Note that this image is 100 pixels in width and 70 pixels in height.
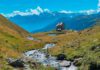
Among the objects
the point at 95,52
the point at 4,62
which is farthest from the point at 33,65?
the point at 95,52

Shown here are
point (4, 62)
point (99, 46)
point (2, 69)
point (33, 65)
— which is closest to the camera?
point (2, 69)

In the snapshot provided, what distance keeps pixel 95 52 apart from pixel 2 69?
2778 cm

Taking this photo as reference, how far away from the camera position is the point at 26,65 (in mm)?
61188

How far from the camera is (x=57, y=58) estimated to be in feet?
285

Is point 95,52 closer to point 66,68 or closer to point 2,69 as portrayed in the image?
point 66,68

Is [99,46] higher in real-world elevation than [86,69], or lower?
higher

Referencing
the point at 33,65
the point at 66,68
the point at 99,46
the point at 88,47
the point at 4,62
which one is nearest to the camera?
the point at 4,62

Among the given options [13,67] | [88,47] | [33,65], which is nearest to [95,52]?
[88,47]

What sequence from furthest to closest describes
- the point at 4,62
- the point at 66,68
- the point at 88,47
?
the point at 88,47 → the point at 66,68 → the point at 4,62

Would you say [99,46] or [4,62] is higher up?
[99,46]

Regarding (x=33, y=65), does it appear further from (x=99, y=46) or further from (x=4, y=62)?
(x=99, y=46)

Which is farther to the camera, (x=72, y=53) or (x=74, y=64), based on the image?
(x=72, y=53)

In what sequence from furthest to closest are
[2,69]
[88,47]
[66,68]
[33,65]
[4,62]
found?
[88,47] → [66,68] → [33,65] → [4,62] → [2,69]

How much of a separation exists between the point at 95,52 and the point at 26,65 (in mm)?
20012
